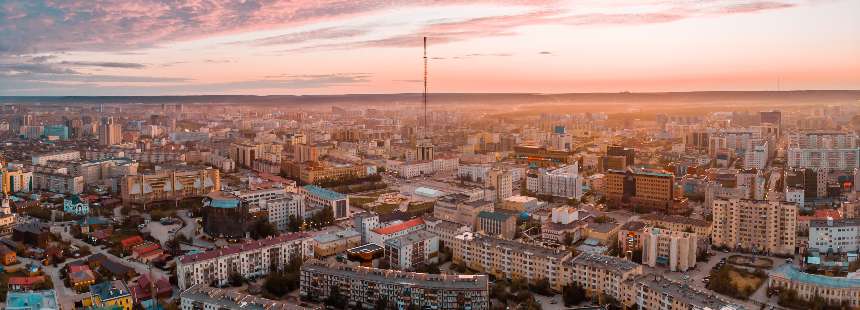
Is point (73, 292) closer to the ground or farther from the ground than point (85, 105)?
closer to the ground

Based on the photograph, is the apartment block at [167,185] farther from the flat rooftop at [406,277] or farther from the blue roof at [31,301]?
the flat rooftop at [406,277]

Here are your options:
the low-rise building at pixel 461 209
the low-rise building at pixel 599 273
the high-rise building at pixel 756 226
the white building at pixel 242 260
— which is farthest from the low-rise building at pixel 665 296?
the white building at pixel 242 260

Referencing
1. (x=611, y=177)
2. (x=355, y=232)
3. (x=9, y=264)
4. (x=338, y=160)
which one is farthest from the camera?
(x=338, y=160)

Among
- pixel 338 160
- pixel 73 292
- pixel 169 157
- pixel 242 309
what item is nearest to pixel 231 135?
pixel 169 157

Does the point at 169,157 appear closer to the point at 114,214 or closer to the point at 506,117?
the point at 114,214

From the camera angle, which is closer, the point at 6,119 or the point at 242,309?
the point at 242,309

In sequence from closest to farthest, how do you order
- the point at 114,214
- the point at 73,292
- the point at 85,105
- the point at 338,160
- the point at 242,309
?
the point at 242,309 < the point at 73,292 < the point at 114,214 < the point at 338,160 < the point at 85,105

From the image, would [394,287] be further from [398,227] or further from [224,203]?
[224,203]

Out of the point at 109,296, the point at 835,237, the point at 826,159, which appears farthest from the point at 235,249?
the point at 826,159
